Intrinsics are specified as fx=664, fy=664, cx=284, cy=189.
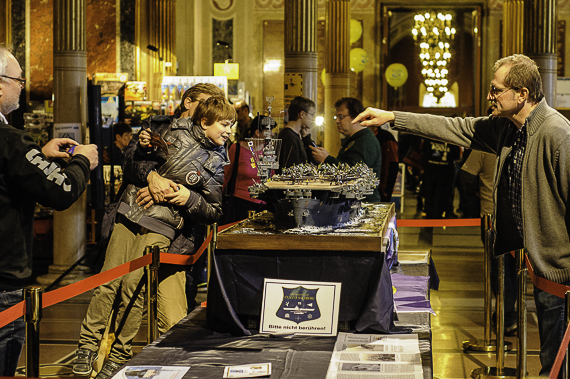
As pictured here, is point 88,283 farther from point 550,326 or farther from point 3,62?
point 550,326

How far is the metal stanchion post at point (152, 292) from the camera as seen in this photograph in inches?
147

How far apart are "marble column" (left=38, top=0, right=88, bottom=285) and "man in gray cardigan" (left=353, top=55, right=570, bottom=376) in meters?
5.16

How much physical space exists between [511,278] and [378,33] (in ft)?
53.6

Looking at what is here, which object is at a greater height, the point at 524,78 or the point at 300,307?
the point at 524,78

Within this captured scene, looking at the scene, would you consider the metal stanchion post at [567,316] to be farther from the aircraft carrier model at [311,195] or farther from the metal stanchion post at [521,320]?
the aircraft carrier model at [311,195]

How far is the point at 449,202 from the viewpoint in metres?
12.6

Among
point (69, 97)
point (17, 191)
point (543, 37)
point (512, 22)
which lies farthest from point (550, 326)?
point (512, 22)

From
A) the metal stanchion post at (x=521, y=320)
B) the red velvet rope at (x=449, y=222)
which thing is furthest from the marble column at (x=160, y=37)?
the metal stanchion post at (x=521, y=320)

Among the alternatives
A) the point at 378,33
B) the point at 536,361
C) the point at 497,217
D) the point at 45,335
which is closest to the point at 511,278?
the point at 536,361

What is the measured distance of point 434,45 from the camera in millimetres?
17297

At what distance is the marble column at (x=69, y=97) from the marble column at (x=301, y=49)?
8.12 feet

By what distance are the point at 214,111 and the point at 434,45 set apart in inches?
572

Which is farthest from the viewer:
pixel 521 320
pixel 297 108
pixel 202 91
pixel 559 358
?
pixel 297 108

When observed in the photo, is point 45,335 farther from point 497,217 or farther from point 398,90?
point 398,90
